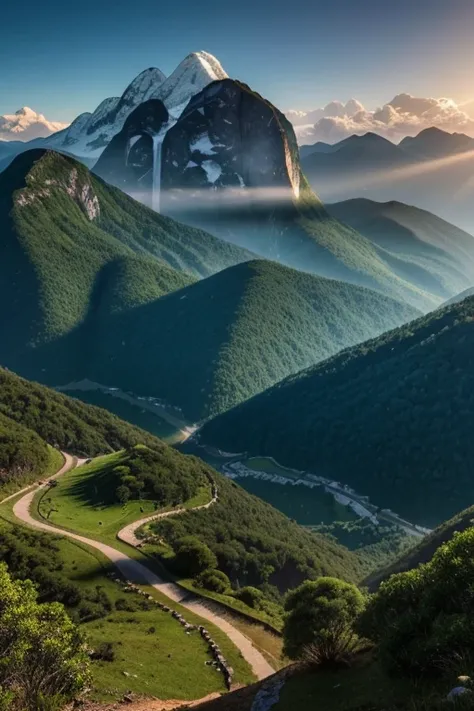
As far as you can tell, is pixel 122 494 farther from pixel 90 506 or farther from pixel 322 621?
pixel 322 621

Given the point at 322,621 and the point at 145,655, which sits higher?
the point at 322,621

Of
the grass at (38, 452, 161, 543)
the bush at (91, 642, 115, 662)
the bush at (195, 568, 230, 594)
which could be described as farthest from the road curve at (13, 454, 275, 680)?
the bush at (91, 642, 115, 662)

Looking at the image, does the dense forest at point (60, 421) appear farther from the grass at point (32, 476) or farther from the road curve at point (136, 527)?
the road curve at point (136, 527)

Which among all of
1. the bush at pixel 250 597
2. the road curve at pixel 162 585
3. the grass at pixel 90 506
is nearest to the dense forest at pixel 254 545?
the grass at pixel 90 506

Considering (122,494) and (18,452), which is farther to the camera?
(18,452)

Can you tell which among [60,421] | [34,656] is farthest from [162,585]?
[60,421]

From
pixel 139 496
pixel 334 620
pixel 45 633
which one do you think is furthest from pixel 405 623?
pixel 139 496

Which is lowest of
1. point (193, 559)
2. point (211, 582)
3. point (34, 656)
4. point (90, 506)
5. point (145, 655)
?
point (211, 582)
